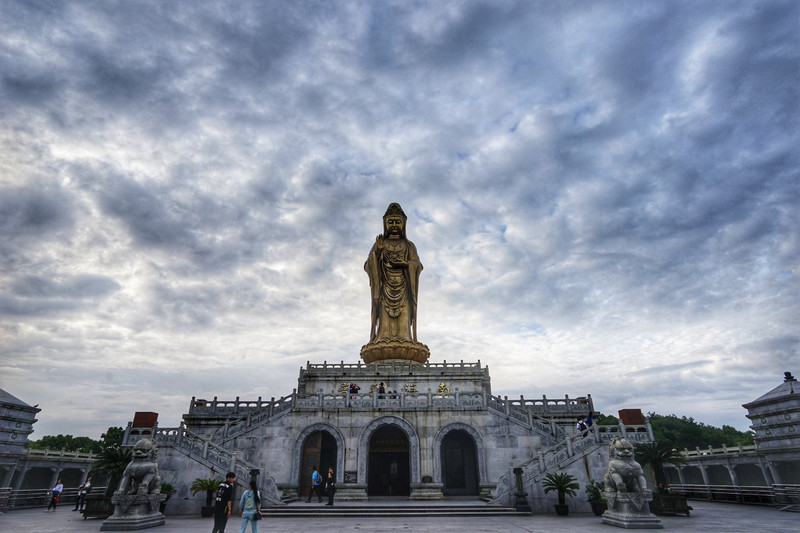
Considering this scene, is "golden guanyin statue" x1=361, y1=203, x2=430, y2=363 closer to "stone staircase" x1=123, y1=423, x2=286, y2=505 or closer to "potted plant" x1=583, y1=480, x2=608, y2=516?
"stone staircase" x1=123, y1=423, x2=286, y2=505

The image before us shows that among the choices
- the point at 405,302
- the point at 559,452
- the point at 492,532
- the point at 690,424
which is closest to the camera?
the point at 492,532

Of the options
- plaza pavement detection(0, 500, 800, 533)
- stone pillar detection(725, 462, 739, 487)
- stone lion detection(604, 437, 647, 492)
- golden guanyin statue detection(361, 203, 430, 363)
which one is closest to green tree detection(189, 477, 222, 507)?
plaza pavement detection(0, 500, 800, 533)

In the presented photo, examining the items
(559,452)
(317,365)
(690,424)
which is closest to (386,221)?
(317,365)

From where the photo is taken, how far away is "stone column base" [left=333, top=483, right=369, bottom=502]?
836 inches

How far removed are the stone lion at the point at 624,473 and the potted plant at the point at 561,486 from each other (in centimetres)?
338

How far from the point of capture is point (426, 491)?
21672 mm

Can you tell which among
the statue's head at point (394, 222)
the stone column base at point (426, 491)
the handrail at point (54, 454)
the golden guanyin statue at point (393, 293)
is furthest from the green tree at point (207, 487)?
the statue's head at point (394, 222)

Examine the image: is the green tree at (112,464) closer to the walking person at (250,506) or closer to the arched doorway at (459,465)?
the walking person at (250,506)

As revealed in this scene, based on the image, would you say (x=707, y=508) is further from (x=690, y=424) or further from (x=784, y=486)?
(x=690, y=424)

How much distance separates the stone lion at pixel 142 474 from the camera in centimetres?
1478

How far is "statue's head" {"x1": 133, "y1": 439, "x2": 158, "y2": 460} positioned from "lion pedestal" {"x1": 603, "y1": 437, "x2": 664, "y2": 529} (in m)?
16.5

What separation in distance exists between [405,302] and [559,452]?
65.1ft

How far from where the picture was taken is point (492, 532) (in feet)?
42.8

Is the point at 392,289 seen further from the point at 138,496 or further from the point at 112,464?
the point at 138,496
